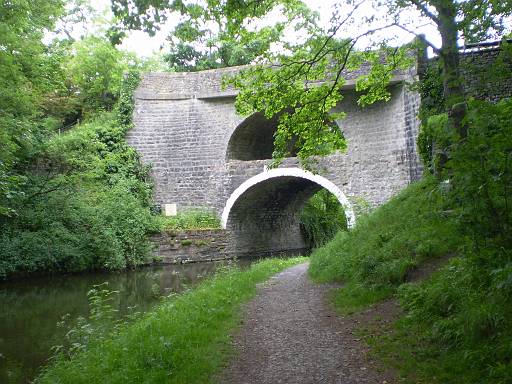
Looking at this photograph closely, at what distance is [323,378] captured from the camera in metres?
3.29

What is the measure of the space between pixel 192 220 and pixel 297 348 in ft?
40.7

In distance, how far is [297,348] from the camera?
4012 mm

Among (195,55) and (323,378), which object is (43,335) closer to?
(323,378)

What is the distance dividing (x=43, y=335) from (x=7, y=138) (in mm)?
4762

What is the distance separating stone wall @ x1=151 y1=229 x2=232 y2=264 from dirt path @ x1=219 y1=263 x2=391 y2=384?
9.35m

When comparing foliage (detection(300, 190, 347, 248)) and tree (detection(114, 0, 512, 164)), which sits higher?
tree (detection(114, 0, 512, 164))

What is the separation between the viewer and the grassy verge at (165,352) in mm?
3586

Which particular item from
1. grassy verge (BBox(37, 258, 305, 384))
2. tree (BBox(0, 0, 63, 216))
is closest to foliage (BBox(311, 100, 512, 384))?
grassy verge (BBox(37, 258, 305, 384))

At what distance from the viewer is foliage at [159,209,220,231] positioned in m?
15.8

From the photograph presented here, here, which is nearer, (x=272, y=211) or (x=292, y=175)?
(x=292, y=175)

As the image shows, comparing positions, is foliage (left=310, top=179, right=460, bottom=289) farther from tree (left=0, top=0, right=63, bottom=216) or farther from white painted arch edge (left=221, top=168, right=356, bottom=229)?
tree (left=0, top=0, right=63, bottom=216)

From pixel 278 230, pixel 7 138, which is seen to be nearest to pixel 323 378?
pixel 7 138

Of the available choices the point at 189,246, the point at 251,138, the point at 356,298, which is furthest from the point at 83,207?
the point at 356,298

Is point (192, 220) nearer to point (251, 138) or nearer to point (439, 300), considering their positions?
point (251, 138)
